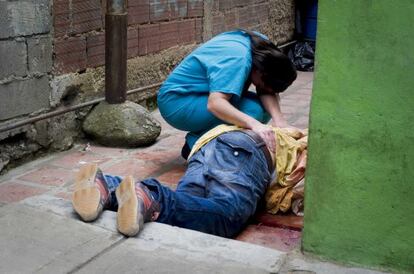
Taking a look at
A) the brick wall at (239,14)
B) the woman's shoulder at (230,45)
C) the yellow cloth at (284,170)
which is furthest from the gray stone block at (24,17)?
the brick wall at (239,14)

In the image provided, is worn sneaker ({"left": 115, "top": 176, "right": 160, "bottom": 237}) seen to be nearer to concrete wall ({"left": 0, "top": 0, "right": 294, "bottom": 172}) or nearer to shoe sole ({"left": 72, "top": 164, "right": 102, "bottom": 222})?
shoe sole ({"left": 72, "top": 164, "right": 102, "bottom": 222})

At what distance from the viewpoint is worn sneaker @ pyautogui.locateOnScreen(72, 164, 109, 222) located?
9.79ft

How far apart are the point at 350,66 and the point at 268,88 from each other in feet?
4.99

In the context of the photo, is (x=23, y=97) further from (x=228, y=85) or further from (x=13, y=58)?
(x=228, y=85)

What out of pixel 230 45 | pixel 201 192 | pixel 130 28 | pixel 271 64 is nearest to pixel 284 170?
pixel 201 192

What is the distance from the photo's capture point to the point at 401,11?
2385 mm

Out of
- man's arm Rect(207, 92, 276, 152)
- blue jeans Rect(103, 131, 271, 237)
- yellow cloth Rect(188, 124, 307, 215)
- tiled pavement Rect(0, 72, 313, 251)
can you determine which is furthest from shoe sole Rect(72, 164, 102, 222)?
man's arm Rect(207, 92, 276, 152)

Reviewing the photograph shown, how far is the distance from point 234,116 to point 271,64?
459 millimetres

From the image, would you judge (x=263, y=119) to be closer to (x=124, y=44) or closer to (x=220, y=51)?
(x=220, y=51)

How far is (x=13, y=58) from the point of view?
4.01 m

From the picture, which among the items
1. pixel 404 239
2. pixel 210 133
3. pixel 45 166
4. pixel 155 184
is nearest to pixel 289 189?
pixel 210 133

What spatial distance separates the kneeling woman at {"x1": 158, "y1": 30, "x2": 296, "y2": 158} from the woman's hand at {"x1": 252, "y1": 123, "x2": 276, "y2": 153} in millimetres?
22

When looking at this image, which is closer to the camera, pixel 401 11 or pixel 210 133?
pixel 401 11

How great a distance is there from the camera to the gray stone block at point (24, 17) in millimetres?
3879
